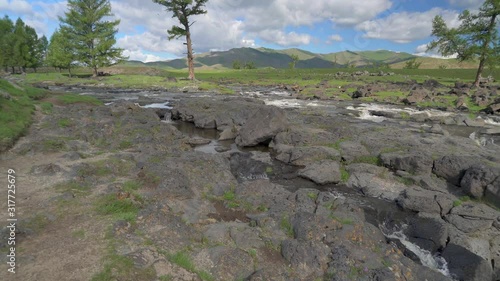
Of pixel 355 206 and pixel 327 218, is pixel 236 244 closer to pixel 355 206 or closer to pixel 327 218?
pixel 327 218

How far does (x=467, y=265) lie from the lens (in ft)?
37.0

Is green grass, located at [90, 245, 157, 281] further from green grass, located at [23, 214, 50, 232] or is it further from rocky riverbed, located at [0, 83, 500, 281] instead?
green grass, located at [23, 214, 50, 232]

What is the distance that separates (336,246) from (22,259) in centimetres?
1058

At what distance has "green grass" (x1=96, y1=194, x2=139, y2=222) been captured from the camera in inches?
477

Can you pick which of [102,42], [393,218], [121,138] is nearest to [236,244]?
[393,218]

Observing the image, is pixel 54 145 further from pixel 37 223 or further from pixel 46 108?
pixel 46 108

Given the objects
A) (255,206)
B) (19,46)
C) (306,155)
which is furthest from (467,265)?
(19,46)

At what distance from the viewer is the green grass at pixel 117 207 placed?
39.7 feet

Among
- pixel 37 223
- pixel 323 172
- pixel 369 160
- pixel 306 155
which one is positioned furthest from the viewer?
pixel 306 155

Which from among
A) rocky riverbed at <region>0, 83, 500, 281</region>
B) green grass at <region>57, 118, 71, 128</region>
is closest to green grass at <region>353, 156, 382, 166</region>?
rocky riverbed at <region>0, 83, 500, 281</region>

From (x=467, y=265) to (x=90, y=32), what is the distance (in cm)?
9463

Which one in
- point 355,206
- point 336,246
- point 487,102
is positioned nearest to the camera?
point 336,246

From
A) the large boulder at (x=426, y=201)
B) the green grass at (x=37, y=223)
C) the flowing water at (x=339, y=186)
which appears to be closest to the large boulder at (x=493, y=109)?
the flowing water at (x=339, y=186)

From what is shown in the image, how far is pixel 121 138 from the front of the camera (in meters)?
24.1
